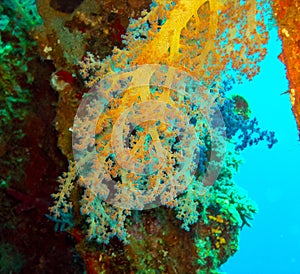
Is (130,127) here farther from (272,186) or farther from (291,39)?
(272,186)

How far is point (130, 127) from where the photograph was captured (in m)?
2.70

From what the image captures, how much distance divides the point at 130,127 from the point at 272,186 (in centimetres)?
12296

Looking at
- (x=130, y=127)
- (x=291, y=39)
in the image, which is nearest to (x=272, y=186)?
(x=130, y=127)

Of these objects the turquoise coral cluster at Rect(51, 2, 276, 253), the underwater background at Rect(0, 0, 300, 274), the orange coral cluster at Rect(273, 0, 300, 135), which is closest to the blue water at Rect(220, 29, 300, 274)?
the underwater background at Rect(0, 0, 300, 274)

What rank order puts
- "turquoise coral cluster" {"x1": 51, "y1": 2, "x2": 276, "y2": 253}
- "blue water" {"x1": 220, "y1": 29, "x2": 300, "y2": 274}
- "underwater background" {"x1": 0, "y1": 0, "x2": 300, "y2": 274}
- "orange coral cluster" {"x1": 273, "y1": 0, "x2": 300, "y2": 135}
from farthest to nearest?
Result: 1. "blue water" {"x1": 220, "y1": 29, "x2": 300, "y2": 274}
2. "turquoise coral cluster" {"x1": 51, "y1": 2, "x2": 276, "y2": 253}
3. "underwater background" {"x1": 0, "y1": 0, "x2": 300, "y2": 274}
4. "orange coral cluster" {"x1": 273, "y1": 0, "x2": 300, "y2": 135}

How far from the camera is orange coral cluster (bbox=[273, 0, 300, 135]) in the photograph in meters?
2.08

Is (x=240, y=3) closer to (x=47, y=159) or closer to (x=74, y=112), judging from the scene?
(x=74, y=112)

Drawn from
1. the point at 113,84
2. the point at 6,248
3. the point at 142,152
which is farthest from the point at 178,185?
the point at 6,248

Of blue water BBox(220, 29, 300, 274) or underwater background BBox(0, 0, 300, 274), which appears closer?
underwater background BBox(0, 0, 300, 274)

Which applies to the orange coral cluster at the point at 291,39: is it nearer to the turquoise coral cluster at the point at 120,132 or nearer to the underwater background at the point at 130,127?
the underwater background at the point at 130,127

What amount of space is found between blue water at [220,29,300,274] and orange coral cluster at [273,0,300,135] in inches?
3906

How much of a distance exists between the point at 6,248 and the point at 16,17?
3267 mm

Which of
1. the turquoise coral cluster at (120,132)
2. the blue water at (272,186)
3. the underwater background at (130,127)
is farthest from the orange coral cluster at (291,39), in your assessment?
the blue water at (272,186)

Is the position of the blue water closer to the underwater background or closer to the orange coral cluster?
the underwater background
